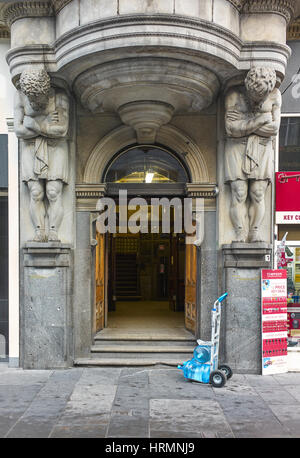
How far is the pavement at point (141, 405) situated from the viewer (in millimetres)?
5426

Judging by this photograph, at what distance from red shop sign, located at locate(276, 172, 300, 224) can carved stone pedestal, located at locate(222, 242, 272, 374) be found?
768 millimetres

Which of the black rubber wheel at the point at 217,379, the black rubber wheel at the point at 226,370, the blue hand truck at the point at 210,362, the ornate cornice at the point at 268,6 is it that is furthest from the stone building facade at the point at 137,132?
the black rubber wheel at the point at 217,379

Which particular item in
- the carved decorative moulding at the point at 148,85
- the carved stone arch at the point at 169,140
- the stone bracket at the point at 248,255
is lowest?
the stone bracket at the point at 248,255

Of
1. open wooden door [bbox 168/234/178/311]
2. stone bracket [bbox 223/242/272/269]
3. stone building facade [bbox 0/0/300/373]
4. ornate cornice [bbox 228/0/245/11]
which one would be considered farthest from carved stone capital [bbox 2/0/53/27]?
open wooden door [bbox 168/234/178/311]

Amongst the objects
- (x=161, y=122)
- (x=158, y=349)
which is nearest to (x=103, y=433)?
(x=158, y=349)

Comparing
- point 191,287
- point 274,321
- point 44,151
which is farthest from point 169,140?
point 274,321

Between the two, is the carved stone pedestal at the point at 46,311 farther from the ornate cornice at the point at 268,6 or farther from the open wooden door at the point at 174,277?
the ornate cornice at the point at 268,6

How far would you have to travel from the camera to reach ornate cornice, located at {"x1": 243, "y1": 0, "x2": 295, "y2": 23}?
7.55 m

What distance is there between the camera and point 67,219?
8.39 metres

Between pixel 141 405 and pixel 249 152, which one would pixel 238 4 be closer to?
pixel 249 152

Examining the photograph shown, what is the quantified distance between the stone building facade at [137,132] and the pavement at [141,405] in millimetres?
697

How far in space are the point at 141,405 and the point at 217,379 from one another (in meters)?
1.43

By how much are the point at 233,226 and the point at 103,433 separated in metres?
4.32

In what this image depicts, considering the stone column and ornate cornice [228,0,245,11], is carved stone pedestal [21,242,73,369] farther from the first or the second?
ornate cornice [228,0,245,11]
